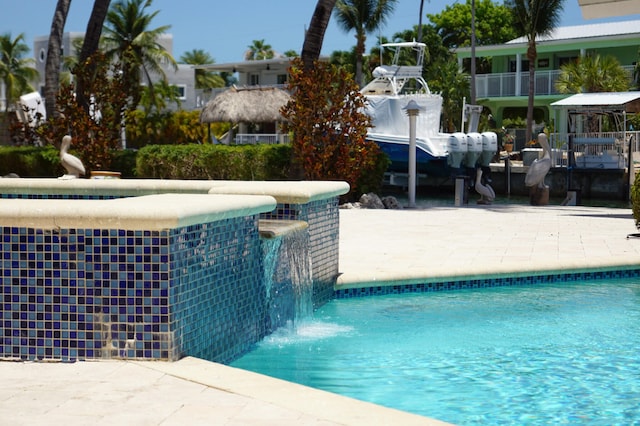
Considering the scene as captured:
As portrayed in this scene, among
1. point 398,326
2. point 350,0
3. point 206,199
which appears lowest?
point 398,326

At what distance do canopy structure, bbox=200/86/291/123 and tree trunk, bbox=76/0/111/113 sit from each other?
37.8 feet

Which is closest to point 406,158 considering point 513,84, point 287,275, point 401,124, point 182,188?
point 401,124

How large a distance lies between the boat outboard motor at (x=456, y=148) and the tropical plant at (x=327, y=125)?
403cm

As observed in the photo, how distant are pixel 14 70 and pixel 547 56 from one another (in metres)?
39.4

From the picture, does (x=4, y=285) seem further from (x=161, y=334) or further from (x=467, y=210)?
(x=467, y=210)

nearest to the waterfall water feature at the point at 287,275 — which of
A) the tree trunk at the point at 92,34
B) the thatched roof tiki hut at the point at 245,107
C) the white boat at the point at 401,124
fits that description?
the tree trunk at the point at 92,34

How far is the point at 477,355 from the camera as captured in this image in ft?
22.3

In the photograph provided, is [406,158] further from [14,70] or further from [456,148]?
[14,70]

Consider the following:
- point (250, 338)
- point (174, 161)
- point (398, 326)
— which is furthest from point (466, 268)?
point (174, 161)

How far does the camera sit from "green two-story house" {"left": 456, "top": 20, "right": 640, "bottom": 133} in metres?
42.0

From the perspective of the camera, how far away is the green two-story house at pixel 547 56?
138 feet

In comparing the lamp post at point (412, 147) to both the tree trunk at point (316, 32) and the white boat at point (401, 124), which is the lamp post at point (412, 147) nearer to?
the tree trunk at point (316, 32)

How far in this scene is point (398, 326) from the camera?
783cm

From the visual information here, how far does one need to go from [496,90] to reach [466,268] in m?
35.6
